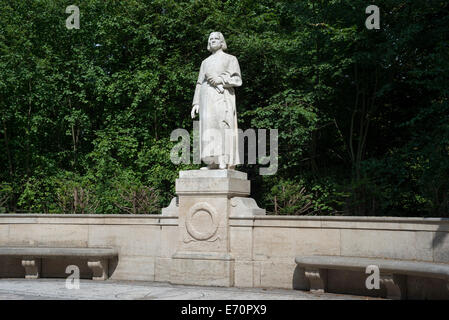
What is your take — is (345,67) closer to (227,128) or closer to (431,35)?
(431,35)

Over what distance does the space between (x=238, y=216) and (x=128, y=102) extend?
41.3 ft

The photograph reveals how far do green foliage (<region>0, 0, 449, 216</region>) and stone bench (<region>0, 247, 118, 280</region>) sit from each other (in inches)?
185

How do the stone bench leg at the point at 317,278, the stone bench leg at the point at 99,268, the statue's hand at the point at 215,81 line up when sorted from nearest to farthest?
the stone bench leg at the point at 317,278 → the statue's hand at the point at 215,81 → the stone bench leg at the point at 99,268

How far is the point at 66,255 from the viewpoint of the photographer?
10.9m

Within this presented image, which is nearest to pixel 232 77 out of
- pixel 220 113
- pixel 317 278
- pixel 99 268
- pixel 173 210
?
pixel 220 113

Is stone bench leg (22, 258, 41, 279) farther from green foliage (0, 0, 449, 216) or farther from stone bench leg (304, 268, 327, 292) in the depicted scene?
stone bench leg (304, 268, 327, 292)

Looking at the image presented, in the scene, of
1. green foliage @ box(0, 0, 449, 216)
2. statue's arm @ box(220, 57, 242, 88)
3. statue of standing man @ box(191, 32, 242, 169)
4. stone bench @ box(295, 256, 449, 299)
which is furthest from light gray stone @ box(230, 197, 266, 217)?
green foliage @ box(0, 0, 449, 216)

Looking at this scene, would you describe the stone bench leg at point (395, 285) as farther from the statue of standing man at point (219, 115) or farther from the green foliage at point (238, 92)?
the green foliage at point (238, 92)

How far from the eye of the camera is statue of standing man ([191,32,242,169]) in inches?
420

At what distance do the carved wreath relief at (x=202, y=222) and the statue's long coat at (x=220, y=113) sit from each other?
0.97 metres

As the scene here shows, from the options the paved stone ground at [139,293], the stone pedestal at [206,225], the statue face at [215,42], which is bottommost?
the paved stone ground at [139,293]

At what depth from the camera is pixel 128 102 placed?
A: 2184 centimetres

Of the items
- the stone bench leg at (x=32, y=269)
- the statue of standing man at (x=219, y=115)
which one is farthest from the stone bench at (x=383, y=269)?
the stone bench leg at (x=32, y=269)

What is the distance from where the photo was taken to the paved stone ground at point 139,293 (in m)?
8.82
